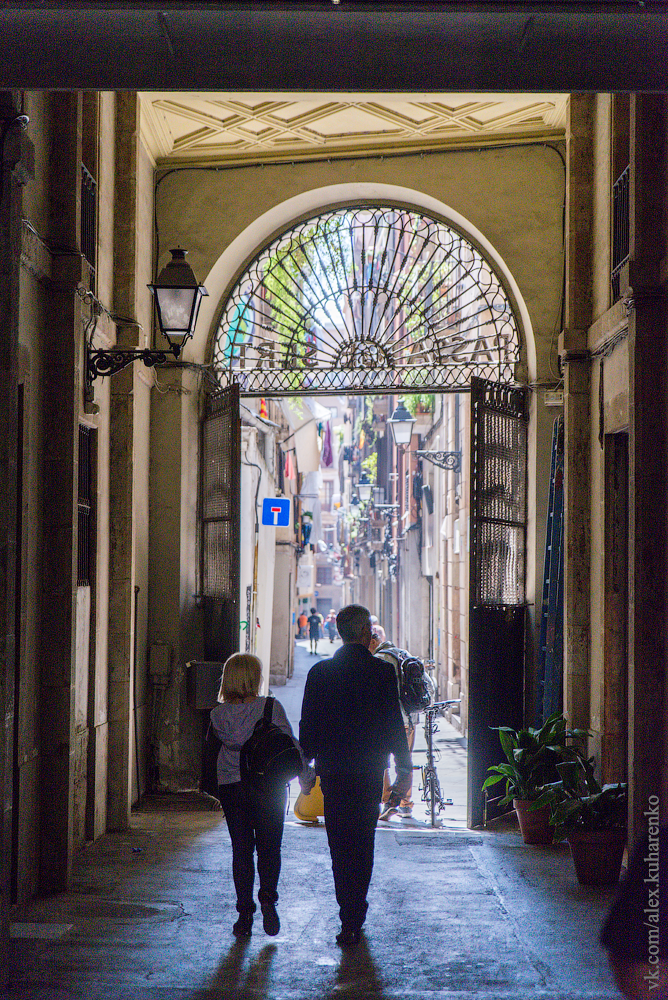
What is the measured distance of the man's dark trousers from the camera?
4.71 m

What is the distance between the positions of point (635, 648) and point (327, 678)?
1816mm

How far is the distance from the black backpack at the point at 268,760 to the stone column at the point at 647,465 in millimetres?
1965

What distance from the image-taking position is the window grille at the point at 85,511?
6.89 m

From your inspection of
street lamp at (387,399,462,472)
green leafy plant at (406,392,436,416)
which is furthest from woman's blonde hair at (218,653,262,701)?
green leafy plant at (406,392,436,416)

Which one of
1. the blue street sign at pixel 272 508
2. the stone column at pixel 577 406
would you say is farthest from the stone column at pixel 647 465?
the blue street sign at pixel 272 508

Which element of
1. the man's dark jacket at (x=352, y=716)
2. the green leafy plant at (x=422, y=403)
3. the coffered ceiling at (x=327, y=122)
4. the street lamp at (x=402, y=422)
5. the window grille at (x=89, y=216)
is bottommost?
the man's dark jacket at (x=352, y=716)

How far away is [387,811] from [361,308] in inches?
171

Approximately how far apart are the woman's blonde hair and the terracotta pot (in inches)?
110

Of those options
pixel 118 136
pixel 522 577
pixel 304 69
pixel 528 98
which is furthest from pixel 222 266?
pixel 304 69

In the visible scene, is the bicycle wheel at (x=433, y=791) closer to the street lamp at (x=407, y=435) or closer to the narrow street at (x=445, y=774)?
the narrow street at (x=445, y=774)

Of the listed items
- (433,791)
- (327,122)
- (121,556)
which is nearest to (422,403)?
(327,122)

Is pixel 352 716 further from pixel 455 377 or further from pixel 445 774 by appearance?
pixel 445 774

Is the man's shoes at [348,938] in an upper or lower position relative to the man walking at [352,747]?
lower

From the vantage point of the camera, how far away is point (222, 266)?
9.02m
